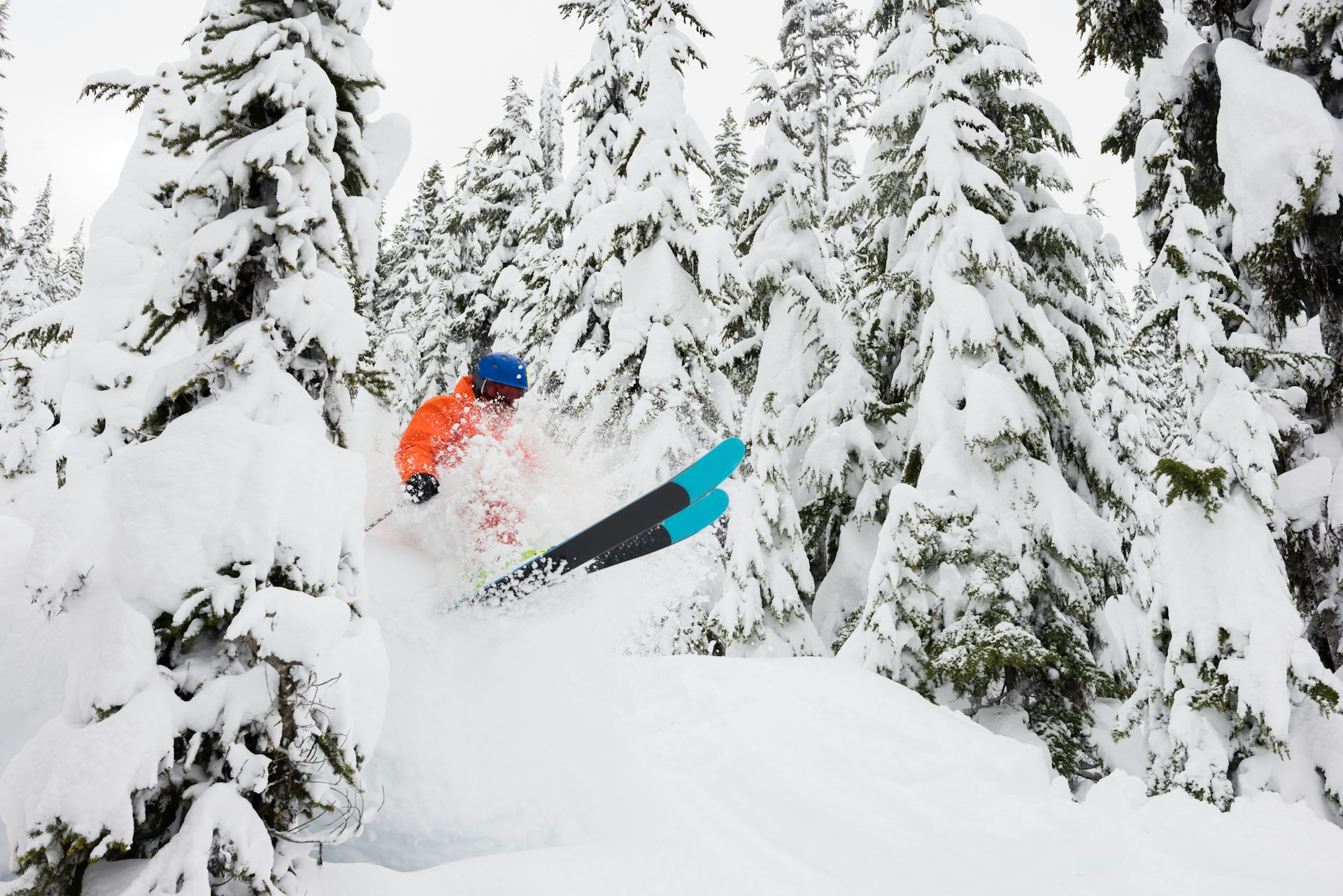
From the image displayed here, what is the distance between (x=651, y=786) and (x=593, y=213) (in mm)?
8573

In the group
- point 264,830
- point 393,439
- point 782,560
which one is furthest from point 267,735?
point 782,560

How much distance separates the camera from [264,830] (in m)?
2.81

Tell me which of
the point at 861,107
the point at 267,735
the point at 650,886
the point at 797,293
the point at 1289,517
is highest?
the point at 861,107

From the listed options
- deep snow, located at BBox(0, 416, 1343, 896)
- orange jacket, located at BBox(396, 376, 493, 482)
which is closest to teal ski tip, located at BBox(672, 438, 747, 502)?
deep snow, located at BBox(0, 416, 1343, 896)

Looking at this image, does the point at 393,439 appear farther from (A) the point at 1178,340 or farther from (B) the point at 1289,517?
(B) the point at 1289,517

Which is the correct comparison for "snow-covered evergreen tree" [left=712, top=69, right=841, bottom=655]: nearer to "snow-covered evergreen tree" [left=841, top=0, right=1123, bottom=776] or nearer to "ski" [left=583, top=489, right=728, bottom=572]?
"snow-covered evergreen tree" [left=841, top=0, right=1123, bottom=776]

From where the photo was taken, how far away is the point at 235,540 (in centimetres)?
297

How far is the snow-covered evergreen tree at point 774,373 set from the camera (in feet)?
34.3

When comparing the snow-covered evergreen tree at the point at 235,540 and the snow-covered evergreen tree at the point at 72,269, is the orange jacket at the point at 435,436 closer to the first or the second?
the snow-covered evergreen tree at the point at 235,540

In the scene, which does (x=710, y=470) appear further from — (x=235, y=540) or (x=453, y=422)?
(x=235, y=540)

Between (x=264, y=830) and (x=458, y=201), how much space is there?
85.2 feet

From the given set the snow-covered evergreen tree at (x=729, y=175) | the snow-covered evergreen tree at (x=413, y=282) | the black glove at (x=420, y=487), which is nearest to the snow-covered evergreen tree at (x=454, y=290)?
the snow-covered evergreen tree at (x=413, y=282)

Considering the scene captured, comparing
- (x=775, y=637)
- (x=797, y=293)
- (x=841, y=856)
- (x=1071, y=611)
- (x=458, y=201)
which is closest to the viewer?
(x=841, y=856)

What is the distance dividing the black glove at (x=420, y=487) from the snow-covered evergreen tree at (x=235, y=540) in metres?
1.71
